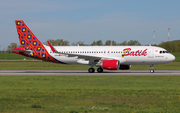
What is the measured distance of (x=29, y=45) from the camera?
4047 cm

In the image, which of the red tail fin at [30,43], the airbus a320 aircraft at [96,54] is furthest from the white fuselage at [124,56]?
the red tail fin at [30,43]

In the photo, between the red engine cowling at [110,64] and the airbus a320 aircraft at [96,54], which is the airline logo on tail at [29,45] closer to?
the airbus a320 aircraft at [96,54]

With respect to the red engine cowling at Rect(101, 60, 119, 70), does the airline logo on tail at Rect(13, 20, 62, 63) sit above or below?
above

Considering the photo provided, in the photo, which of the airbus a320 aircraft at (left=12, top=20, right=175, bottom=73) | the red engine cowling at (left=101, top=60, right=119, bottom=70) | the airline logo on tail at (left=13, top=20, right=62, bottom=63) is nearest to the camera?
the red engine cowling at (left=101, top=60, right=119, bottom=70)

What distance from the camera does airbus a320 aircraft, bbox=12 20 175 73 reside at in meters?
37.1

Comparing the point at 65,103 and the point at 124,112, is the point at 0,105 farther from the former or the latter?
the point at 124,112

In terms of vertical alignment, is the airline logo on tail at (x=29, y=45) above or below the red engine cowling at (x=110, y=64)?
above

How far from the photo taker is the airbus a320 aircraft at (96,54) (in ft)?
122

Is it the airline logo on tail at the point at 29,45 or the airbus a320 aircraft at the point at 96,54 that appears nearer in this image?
the airbus a320 aircraft at the point at 96,54

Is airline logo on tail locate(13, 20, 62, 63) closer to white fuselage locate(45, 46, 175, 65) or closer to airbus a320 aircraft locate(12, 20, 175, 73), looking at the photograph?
airbus a320 aircraft locate(12, 20, 175, 73)

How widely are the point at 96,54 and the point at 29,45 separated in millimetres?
10857

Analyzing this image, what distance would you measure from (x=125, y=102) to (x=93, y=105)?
1917 millimetres

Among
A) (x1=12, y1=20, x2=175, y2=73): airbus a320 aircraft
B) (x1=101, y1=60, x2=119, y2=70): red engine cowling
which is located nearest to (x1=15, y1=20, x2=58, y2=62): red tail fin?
(x1=12, y1=20, x2=175, y2=73): airbus a320 aircraft

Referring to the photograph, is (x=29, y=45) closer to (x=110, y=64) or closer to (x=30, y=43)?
(x=30, y=43)
